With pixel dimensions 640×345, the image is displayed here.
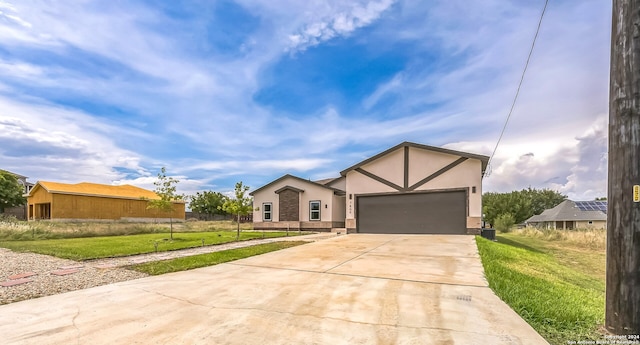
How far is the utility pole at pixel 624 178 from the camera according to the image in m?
3.08

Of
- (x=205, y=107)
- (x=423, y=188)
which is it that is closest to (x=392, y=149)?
(x=423, y=188)

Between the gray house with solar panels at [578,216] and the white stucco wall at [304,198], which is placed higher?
the white stucco wall at [304,198]

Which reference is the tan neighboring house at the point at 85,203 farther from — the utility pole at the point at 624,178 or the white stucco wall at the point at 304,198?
the utility pole at the point at 624,178

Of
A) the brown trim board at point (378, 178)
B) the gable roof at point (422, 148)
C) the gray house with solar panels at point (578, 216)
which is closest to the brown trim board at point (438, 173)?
the gable roof at point (422, 148)

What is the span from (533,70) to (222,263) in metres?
11.2

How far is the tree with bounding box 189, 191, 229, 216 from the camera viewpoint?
43.7m

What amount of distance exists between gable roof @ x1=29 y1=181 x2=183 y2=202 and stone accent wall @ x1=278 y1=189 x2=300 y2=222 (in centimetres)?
1163

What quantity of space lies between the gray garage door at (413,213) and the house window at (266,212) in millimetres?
8227

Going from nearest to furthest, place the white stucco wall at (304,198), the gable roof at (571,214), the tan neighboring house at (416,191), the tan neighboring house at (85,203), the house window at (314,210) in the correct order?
the tan neighboring house at (416,191), the white stucco wall at (304,198), the house window at (314,210), the tan neighboring house at (85,203), the gable roof at (571,214)

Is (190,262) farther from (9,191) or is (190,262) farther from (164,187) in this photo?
(9,191)

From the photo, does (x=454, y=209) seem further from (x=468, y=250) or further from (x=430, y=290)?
(x=430, y=290)

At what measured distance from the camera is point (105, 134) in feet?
58.9

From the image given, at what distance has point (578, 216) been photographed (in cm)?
3756

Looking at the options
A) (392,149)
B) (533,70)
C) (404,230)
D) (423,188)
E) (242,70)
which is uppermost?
(242,70)
